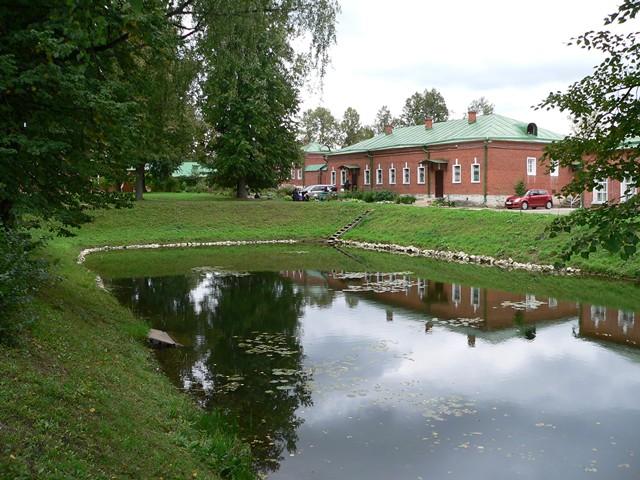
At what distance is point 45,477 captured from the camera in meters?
4.37

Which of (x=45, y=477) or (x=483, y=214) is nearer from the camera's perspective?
(x=45, y=477)

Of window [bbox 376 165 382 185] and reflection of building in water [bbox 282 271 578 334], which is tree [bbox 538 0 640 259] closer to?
reflection of building in water [bbox 282 271 578 334]

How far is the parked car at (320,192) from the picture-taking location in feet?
164

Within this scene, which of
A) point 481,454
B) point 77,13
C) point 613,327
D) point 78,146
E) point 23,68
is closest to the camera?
point 77,13

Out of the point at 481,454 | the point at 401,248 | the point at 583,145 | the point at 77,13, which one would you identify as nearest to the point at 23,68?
the point at 77,13

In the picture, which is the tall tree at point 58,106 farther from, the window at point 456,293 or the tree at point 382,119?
the tree at point 382,119

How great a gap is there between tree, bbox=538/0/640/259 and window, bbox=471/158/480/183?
121 ft

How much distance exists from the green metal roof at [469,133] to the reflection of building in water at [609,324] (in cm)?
2540

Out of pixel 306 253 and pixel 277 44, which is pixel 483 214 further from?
pixel 277 44

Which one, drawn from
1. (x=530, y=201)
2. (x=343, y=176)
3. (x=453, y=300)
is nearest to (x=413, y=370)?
(x=453, y=300)

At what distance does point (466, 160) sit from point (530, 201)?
6.23 meters

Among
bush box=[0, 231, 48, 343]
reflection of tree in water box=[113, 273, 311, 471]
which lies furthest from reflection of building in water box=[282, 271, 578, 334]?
bush box=[0, 231, 48, 343]

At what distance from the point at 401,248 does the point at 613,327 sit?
57.1 ft

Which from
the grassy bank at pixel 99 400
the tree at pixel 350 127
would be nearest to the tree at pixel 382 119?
the tree at pixel 350 127
